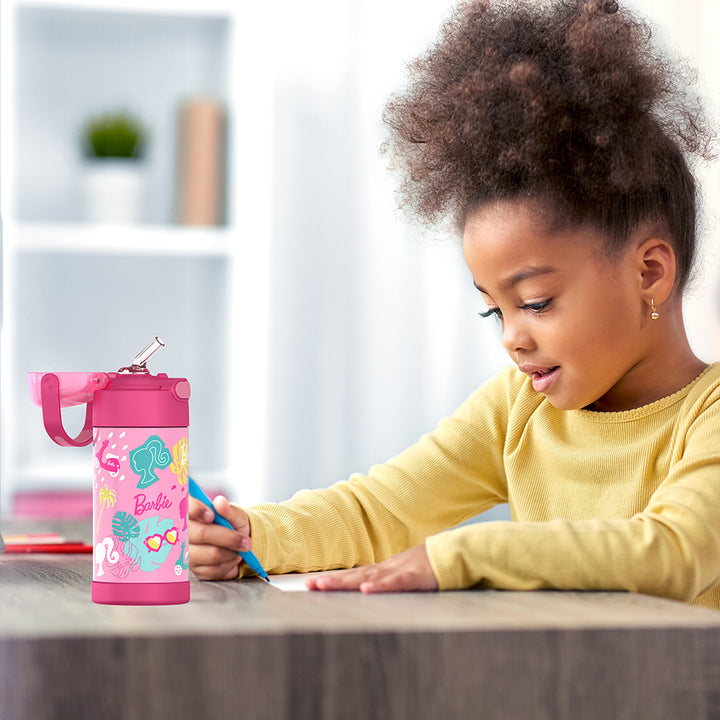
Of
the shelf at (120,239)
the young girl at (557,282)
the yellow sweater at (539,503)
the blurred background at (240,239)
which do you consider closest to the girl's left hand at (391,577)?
the yellow sweater at (539,503)

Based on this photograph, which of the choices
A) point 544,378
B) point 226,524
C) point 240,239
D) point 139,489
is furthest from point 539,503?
point 240,239

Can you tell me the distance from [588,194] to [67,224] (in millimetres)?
2070

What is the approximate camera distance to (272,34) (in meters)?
2.61

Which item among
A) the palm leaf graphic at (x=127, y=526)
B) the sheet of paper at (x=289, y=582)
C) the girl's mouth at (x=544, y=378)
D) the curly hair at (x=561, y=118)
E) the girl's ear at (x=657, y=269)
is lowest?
the sheet of paper at (x=289, y=582)

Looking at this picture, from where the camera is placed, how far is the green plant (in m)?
2.63

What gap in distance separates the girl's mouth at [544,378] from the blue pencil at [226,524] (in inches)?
13.5

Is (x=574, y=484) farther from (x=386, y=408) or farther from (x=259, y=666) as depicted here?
(x=386, y=408)

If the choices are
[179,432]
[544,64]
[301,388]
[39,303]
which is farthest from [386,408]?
[179,432]

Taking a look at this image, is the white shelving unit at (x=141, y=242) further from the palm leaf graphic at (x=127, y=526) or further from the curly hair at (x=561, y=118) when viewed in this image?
the palm leaf graphic at (x=127, y=526)

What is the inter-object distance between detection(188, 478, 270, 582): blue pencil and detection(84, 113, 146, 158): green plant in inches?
75.7

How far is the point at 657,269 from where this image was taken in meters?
1.02

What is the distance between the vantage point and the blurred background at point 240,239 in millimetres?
2611

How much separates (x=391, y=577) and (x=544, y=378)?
14.9 inches

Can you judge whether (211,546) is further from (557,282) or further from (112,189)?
(112,189)
